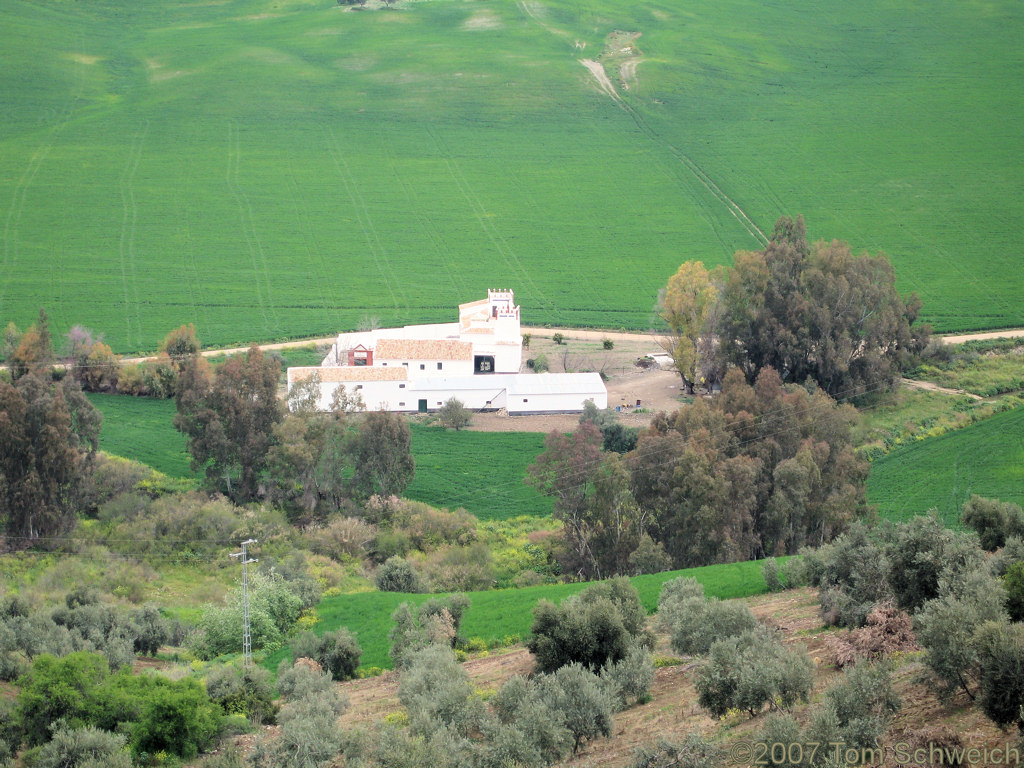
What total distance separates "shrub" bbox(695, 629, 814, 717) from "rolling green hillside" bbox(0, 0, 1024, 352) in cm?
5769

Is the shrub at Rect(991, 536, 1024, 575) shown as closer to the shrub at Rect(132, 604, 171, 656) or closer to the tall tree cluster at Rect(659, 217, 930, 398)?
the shrub at Rect(132, 604, 171, 656)

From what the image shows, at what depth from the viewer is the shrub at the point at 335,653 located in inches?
1271

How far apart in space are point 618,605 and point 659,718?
5479 mm

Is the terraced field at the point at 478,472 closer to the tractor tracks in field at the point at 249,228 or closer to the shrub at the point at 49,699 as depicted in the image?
the tractor tracks in field at the point at 249,228

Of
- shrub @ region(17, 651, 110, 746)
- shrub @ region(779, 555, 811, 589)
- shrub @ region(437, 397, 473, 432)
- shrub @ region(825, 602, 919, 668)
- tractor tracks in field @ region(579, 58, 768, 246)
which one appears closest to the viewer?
shrub @ region(825, 602, 919, 668)

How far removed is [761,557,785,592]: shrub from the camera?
113ft

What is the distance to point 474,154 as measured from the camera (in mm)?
111125

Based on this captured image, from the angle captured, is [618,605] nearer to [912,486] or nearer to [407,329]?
[912,486]

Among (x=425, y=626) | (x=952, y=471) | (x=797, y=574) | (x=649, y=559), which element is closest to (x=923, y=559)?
(x=797, y=574)

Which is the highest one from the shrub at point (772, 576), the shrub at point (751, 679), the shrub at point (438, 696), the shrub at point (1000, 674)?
the shrub at point (1000, 674)

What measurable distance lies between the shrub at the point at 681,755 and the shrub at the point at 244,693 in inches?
423

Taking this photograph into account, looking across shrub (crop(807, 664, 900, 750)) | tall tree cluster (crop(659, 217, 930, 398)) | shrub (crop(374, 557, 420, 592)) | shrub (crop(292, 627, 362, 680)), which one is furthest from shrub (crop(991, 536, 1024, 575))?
tall tree cluster (crop(659, 217, 930, 398))

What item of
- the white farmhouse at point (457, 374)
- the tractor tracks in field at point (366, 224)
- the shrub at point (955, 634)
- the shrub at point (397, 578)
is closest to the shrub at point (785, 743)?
the shrub at point (955, 634)

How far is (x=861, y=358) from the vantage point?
6462cm
